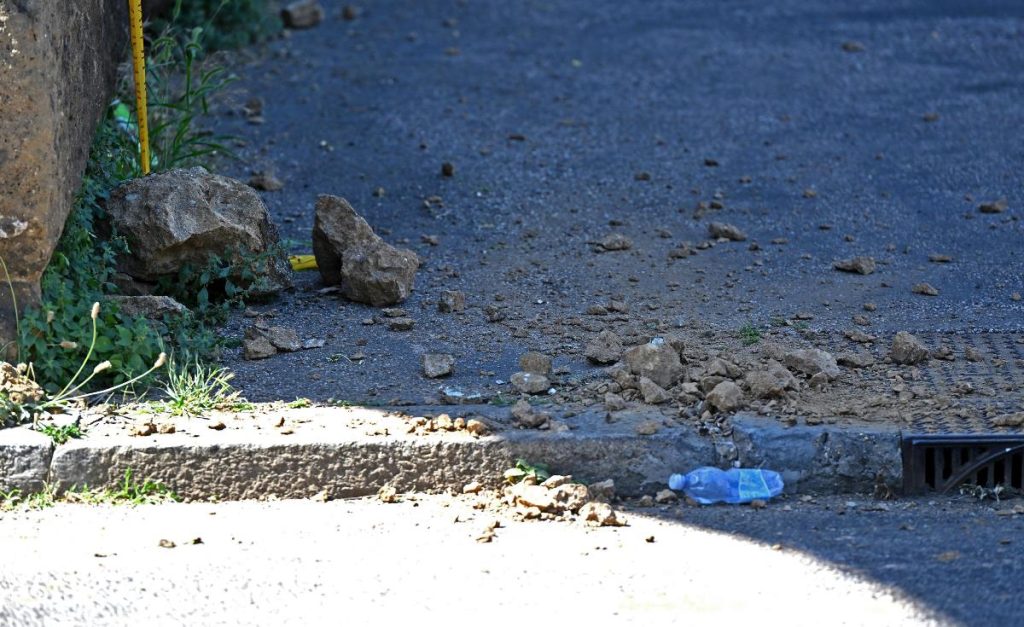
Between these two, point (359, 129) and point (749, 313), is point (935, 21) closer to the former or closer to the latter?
point (359, 129)

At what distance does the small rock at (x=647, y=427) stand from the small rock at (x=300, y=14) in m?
5.91

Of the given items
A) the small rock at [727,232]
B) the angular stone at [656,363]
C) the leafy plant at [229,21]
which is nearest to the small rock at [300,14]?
the leafy plant at [229,21]

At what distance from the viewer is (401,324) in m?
4.72

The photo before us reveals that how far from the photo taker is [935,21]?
8977mm

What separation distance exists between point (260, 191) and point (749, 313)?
103 inches

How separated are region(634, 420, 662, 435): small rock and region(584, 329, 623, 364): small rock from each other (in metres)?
0.51

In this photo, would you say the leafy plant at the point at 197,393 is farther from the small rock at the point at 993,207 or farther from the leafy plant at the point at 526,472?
the small rock at the point at 993,207

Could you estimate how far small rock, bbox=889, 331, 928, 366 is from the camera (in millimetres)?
4340

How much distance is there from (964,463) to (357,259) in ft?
7.52

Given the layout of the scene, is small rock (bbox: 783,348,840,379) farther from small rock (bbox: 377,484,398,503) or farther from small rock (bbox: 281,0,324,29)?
small rock (bbox: 281,0,324,29)

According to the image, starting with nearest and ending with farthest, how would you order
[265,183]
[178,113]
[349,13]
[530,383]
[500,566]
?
[500,566]
[530,383]
[265,183]
[178,113]
[349,13]

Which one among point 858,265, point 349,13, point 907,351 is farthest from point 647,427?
point 349,13

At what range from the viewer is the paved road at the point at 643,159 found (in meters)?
4.95

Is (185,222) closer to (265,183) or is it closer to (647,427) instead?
(265,183)
